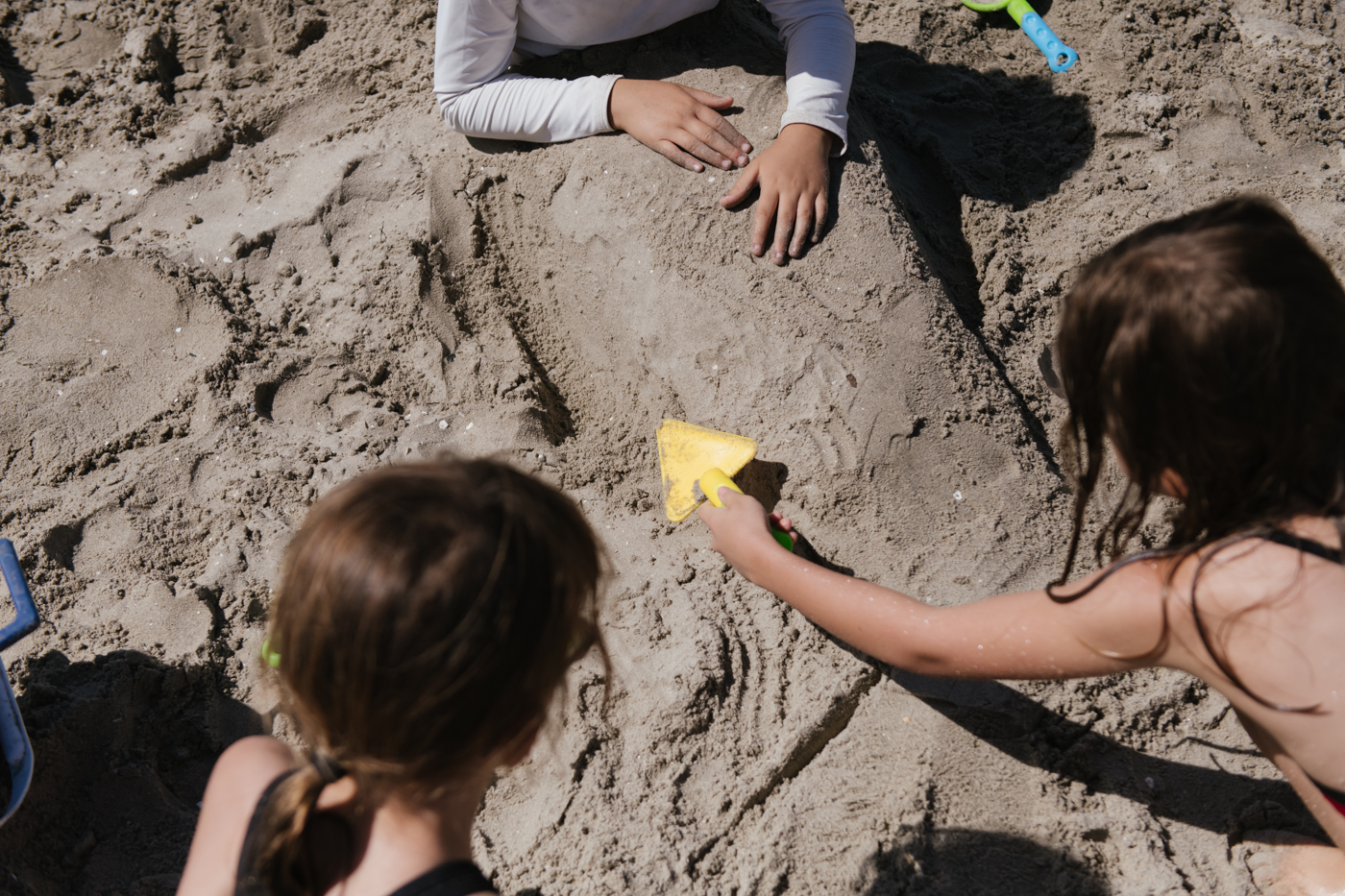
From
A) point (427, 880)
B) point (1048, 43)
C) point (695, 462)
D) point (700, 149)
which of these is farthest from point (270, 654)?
point (1048, 43)

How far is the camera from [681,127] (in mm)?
2053

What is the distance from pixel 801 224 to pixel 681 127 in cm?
38

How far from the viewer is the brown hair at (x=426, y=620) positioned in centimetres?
87

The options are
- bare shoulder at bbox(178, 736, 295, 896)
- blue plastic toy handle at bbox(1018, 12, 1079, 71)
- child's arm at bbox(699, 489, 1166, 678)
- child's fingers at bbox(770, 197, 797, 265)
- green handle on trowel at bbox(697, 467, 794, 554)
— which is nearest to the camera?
bare shoulder at bbox(178, 736, 295, 896)

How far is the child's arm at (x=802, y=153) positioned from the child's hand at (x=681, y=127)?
0.09m

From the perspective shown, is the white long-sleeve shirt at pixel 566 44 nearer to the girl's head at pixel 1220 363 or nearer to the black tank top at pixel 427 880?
the girl's head at pixel 1220 363

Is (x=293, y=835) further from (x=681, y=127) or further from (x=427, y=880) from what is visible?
(x=681, y=127)

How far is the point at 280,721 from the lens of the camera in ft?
5.49

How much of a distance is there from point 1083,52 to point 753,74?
1.21 metres

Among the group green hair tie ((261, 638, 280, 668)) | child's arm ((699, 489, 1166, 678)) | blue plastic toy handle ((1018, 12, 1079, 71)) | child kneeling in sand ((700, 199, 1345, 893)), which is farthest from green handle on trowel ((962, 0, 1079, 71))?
green hair tie ((261, 638, 280, 668))

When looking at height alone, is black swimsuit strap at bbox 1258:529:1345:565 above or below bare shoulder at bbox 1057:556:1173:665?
above

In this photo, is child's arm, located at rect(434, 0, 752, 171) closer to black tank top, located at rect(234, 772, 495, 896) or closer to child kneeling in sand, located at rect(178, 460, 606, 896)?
child kneeling in sand, located at rect(178, 460, 606, 896)

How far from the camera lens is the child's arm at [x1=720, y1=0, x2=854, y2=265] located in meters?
1.96

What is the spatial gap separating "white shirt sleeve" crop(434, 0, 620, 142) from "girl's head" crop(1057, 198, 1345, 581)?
142 centimetres
